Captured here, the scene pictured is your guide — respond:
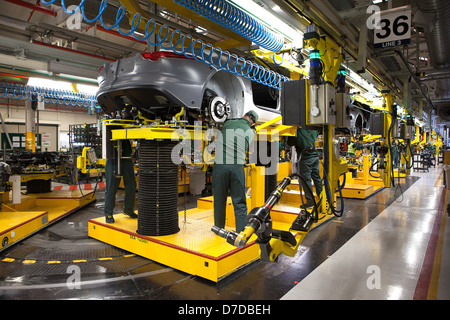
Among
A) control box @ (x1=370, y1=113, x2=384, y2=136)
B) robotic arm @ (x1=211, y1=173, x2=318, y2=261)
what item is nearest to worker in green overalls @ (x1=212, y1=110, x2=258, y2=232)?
robotic arm @ (x1=211, y1=173, x2=318, y2=261)

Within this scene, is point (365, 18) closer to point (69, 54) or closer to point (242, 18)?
point (242, 18)

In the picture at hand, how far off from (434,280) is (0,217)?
5.32 metres

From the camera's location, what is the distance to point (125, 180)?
4.36 m

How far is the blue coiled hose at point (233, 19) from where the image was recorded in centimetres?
275

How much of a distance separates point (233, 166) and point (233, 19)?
5.15ft

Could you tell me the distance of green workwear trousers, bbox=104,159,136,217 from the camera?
13.5 feet

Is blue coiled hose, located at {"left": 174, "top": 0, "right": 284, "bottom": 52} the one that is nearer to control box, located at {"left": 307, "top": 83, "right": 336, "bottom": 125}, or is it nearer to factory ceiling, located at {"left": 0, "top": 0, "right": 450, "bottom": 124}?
factory ceiling, located at {"left": 0, "top": 0, "right": 450, "bottom": 124}

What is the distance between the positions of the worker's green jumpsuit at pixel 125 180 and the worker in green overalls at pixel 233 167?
1492 mm

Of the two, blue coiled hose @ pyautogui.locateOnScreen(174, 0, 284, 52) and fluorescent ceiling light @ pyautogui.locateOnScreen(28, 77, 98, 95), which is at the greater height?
fluorescent ceiling light @ pyautogui.locateOnScreen(28, 77, 98, 95)

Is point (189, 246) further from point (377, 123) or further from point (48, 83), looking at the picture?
point (48, 83)

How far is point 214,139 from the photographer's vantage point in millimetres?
3949

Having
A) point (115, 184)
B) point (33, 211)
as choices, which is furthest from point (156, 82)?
point (33, 211)

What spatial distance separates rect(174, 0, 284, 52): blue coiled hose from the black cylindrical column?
1471 mm

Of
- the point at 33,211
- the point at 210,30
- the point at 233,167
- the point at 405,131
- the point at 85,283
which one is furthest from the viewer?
the point at 405,131
